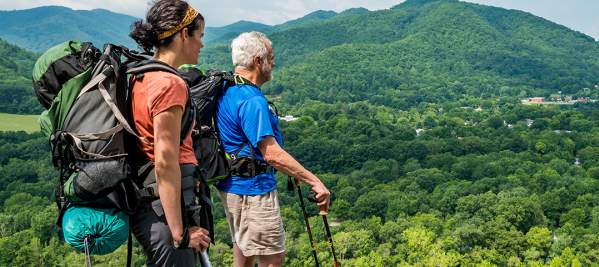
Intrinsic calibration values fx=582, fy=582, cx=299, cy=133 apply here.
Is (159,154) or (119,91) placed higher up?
(119,91)

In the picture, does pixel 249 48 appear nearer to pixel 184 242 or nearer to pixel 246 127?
pixel 246 127

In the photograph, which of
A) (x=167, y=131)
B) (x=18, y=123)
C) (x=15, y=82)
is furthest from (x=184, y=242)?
(x=15, y=82)

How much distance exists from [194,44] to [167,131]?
501 millimetres

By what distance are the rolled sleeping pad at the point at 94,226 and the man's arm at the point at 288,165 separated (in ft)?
3.05

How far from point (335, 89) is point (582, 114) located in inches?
1980

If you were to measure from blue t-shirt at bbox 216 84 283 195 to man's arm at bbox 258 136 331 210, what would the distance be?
0.05 metres

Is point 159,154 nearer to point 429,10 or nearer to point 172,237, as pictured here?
point 172,237

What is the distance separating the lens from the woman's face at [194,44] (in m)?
2.58

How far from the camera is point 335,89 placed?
120 meters

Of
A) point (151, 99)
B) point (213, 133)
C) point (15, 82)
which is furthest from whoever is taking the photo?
point (15, 82)

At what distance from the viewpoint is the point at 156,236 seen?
2.45 metres

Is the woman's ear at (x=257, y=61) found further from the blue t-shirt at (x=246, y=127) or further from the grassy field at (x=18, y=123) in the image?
the grassy field at (x=18, y=123)

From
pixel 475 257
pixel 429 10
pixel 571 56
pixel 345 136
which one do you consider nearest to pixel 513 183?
pixel 475 257

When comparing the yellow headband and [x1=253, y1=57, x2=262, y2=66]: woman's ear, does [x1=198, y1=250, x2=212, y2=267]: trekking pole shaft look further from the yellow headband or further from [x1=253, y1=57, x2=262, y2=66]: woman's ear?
[x1=253, y1=57, x2=262, y2=66]: woman's ear
